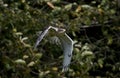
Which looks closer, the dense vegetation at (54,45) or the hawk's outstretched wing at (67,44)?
the hawk's outstretched wing at (67,44)

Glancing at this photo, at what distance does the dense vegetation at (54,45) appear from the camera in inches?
79.4

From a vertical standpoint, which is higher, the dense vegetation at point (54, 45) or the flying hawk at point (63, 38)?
the flying hawk at point (63, 38)

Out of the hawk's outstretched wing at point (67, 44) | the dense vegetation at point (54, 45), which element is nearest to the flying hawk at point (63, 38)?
the hawk's outstretched wing at point (67, 44)

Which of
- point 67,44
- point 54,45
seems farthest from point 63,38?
point 54,45

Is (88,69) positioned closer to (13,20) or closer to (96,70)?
(96,70)

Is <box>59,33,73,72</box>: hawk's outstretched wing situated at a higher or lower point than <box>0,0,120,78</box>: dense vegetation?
higher

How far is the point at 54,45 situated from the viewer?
2234 mm

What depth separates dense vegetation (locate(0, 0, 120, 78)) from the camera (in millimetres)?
2016

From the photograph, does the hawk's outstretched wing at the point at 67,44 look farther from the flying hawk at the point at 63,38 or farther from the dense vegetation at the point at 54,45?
the dense vegetation at the point at 54,45

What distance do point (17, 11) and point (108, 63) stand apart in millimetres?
688

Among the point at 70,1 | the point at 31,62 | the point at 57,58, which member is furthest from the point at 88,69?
the point at 70,1

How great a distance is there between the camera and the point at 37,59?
2.00 m

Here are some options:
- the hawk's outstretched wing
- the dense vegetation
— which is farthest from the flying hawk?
the dense vegetation

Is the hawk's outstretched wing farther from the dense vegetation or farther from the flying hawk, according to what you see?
the dense vegetation
